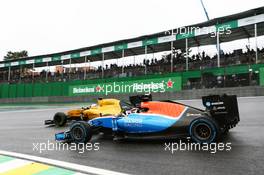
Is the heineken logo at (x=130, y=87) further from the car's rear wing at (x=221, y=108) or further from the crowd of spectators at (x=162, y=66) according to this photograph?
the car's rear wing at (x=221, y=108)

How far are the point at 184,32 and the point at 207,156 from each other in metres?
22.6

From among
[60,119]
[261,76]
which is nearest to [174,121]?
[60,119]

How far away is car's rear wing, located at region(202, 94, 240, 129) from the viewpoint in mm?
5152

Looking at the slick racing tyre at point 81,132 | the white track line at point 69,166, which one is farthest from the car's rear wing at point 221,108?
the slick racing tyre at point 81,132

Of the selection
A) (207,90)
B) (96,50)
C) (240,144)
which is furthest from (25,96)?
(240,144)

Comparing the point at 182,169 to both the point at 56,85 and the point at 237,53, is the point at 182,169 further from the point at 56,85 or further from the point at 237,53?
the point at 56,85

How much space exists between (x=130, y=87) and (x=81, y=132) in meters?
20.5

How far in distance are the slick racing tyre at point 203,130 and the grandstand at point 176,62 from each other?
1511 centimetres

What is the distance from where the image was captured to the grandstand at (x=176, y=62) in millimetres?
20531

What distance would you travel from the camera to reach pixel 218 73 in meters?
20.7

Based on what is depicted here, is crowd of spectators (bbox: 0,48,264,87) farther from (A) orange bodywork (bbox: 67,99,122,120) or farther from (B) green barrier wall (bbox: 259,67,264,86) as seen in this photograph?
(A) orange bodywork (bbox: 67,99,122,120)

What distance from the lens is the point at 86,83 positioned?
3081 centimetres

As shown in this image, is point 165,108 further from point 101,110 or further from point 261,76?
point 261,76

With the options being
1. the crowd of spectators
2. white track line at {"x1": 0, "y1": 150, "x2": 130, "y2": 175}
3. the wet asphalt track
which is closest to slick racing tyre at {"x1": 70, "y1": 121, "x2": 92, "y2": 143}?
the wet asphalt track
